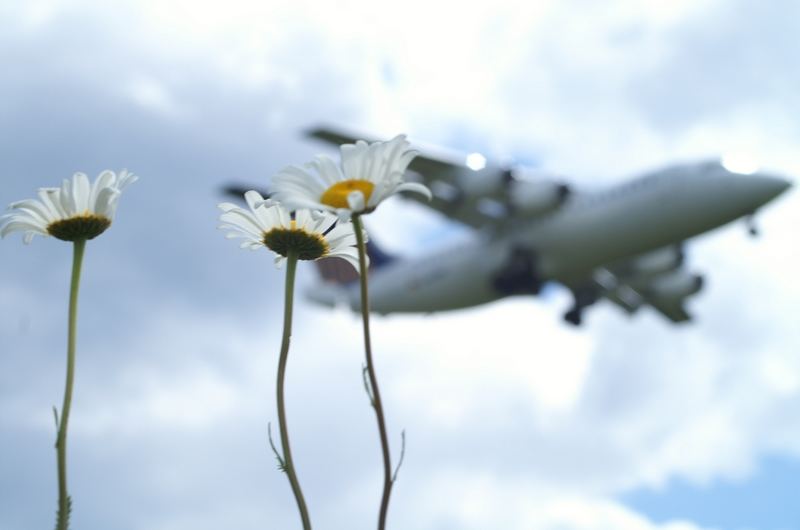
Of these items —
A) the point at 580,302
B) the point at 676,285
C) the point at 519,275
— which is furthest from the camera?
the point at 676,285

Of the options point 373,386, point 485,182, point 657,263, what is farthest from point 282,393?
point 657,263

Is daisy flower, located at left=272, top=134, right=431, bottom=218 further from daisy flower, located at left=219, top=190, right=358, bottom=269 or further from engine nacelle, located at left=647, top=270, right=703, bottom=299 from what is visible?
engine nacelle, located at left=647, top=270, right=703, bottom=299

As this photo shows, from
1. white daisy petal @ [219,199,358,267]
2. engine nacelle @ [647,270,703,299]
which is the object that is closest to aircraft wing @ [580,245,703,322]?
engine nacelle @ [647,270,703,299]

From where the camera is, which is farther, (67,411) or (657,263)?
(657,263)

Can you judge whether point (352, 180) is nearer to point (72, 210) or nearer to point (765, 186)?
point (72, 210)

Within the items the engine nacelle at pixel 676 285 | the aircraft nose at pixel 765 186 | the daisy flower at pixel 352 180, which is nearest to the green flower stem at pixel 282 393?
the daisy flower at pixel 352 180

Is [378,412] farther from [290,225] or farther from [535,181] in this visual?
[535,181]
